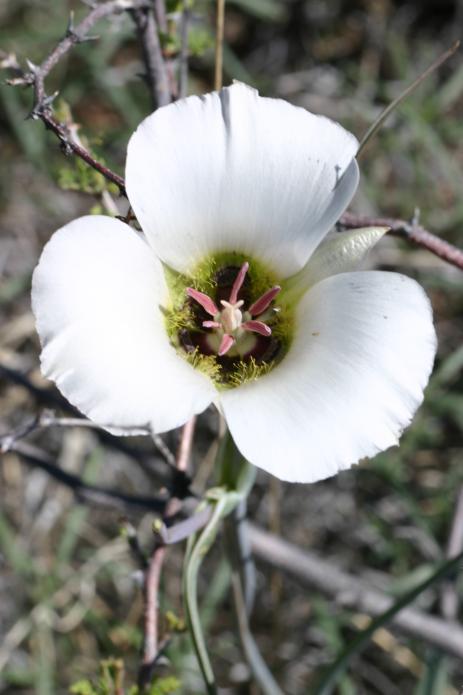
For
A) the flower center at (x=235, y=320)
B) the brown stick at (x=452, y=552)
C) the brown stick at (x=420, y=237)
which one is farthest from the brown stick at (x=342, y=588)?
the brown stick at (x=420, y=237)

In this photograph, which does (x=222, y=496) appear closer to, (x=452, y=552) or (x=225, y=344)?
(x=225, y=344)

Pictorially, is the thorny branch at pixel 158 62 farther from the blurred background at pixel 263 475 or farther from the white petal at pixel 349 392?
the blurred background at pixel 263 475

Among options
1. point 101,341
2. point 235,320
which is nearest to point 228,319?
point 235,320

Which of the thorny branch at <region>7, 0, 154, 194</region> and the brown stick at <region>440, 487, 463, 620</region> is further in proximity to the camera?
the brown stick at <region>440, 487, 463, 620</region>

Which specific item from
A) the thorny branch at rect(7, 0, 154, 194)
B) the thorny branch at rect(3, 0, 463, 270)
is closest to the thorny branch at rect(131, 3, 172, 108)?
the thorny branch at rect(3, 0, 463, 270)

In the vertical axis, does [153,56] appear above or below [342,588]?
above

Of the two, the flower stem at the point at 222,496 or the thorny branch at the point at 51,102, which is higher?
the thorny branch at the point at 51,102

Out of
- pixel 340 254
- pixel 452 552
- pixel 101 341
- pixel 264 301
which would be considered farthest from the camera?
pixel 452 552

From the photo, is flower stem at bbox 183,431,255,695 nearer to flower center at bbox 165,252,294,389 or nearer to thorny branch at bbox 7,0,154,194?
flower center at bbox 165,252,294,389
